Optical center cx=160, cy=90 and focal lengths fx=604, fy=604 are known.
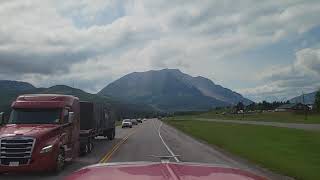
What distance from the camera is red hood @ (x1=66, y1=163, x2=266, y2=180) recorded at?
393 centimetres

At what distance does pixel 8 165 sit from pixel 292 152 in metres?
15.7

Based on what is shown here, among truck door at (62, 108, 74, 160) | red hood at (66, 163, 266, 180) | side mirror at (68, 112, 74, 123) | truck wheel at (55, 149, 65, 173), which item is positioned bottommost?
truck wheel at (55, 149, 65, 173)

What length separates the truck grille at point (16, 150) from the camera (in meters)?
19.5

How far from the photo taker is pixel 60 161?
68.4 feet

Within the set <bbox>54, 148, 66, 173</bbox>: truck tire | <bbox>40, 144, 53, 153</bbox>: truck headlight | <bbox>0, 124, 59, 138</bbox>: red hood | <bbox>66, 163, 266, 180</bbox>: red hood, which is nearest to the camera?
<bbox>66, 163, 266, 180</bbox>: red hood

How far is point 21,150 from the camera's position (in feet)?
64.5

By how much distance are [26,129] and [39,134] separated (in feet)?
2.63

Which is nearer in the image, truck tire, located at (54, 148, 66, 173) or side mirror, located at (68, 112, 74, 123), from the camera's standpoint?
truck tire, located at (54, 148, 66, 173)

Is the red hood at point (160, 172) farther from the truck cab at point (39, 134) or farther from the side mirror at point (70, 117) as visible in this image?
the side mirror at point (70, 117)

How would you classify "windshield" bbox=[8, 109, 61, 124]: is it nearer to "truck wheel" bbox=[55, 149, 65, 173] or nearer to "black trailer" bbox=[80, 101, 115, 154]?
"truck wheel" bbox=[55, 149, 65, 173]

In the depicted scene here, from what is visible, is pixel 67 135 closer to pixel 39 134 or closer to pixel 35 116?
pixel 35 116

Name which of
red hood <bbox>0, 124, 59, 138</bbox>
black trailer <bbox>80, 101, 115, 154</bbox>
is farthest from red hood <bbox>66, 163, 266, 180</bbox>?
black trailer <bbox>80, 101, 115, 154</bbox>

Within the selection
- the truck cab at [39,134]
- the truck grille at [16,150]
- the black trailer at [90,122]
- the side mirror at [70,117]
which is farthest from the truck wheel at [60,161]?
the black trailer at [90,122]

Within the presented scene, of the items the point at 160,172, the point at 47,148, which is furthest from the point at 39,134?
the point at 160,172
